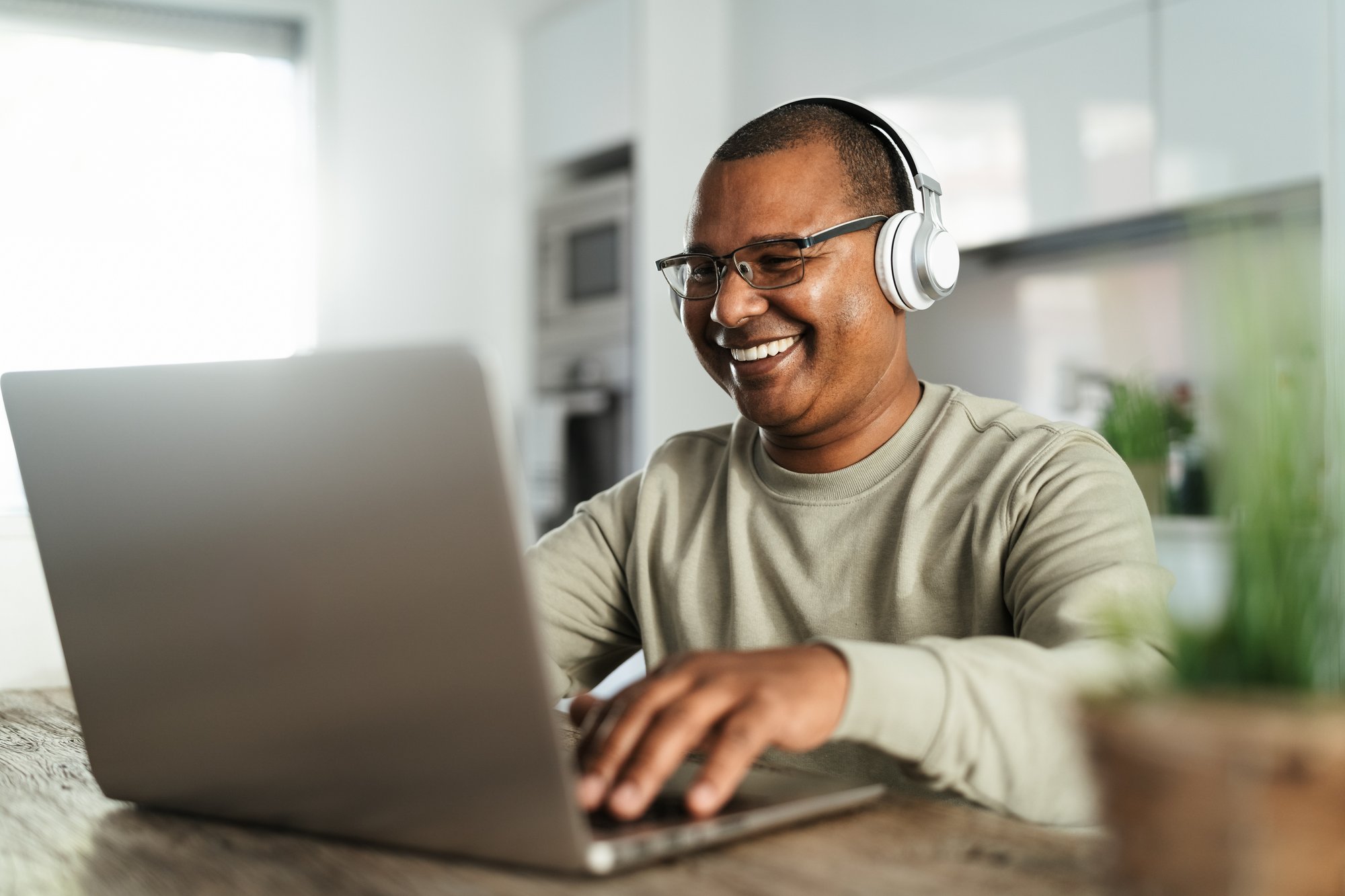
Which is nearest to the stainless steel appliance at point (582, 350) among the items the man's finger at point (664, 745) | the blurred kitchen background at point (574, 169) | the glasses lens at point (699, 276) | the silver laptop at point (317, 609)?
the blurred kitchen background at point (574, 169)

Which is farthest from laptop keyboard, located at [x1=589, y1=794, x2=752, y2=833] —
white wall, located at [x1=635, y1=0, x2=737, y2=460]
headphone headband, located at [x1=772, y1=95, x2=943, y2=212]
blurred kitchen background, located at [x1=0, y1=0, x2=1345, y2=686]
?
white wall, located at [x1=635, y1=0, x2=737, y2=460]

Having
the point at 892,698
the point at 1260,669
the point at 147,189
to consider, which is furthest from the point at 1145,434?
the point at 147,189

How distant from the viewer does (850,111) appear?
1.35 metres

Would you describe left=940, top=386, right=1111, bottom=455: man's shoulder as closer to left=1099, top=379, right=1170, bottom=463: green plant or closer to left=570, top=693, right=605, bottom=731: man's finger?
left=570, top=693, right=605, bottom=731: man's finger

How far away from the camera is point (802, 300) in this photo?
4.23 feet

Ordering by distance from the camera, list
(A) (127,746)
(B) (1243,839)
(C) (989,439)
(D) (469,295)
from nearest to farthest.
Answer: (B) (1243,839)
(A) (127,746)
(C) (989,439)
(D) (469,295)

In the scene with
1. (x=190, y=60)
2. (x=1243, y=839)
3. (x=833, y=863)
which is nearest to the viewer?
(x=1243, y=839)

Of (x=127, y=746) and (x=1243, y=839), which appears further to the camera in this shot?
(x=127, y=746)

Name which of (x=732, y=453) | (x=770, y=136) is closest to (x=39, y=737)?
(x=732, y=453)

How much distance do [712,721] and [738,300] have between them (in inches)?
27.4

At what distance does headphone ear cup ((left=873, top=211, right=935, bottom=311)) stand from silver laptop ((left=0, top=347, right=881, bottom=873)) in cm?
62

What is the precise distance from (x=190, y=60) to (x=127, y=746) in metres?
3.78

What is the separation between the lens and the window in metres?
3.86

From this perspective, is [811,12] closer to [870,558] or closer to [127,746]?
[870,558]
